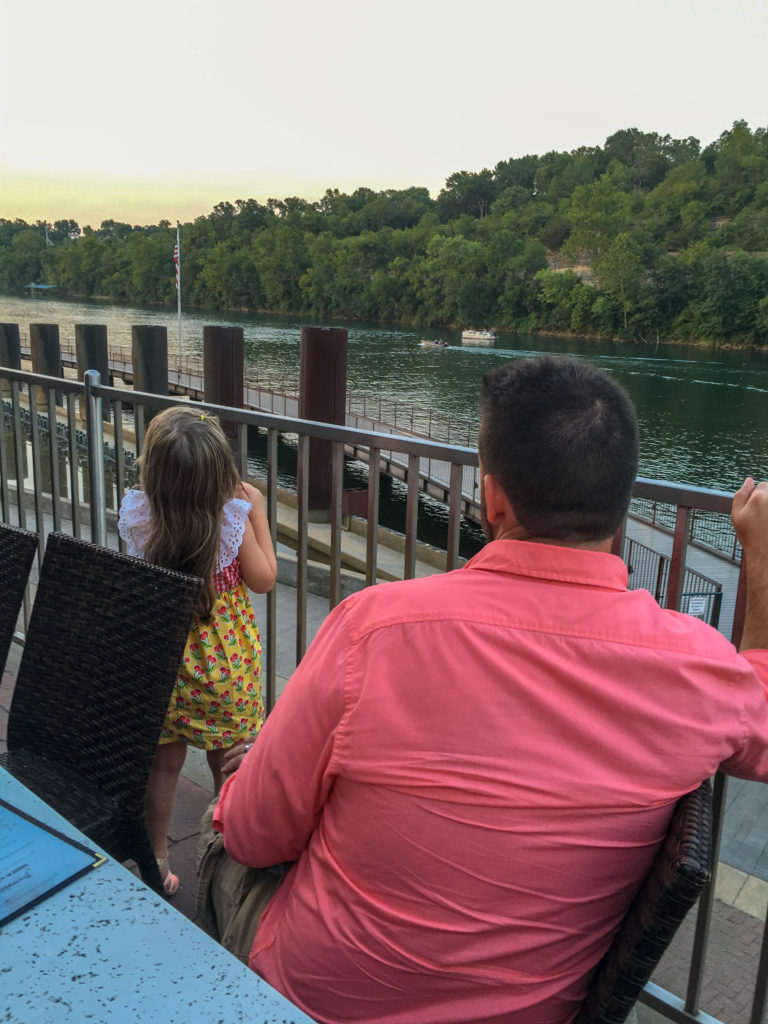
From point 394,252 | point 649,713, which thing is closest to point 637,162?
point 394,252

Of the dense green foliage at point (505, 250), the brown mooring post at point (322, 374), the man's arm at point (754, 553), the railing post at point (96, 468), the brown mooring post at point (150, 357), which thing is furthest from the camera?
the dense green foliage at point (505, 250)

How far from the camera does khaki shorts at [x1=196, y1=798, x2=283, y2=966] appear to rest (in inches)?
45.3

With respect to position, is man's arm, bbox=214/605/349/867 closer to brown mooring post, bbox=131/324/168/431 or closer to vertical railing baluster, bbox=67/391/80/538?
vertical railing baluster, bbox=67/391/80/538

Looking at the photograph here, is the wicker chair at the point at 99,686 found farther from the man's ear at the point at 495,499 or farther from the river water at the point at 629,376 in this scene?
the river water at the point at 629,376

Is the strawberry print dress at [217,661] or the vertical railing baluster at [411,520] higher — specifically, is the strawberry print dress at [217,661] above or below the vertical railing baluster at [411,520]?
below

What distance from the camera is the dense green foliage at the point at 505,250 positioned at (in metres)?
70.7

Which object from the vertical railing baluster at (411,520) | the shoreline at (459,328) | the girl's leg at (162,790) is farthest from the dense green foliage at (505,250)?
the girl's leg at (162,790)

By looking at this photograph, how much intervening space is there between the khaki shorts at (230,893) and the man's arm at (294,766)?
68 millimetres

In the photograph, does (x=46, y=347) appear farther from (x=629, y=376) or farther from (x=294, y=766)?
(x=629, y=376)

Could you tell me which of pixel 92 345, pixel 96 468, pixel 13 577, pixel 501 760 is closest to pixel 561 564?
pixel 501 760

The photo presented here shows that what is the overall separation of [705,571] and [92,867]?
16.7 metres

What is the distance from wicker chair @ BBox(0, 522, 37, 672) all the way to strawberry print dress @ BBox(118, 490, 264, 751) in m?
0.35

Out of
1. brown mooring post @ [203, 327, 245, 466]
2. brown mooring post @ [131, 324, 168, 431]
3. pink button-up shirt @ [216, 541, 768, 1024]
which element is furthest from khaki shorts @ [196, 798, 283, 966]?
brown mooring post @ [131, 324, 168, 431]

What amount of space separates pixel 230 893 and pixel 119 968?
450mm
